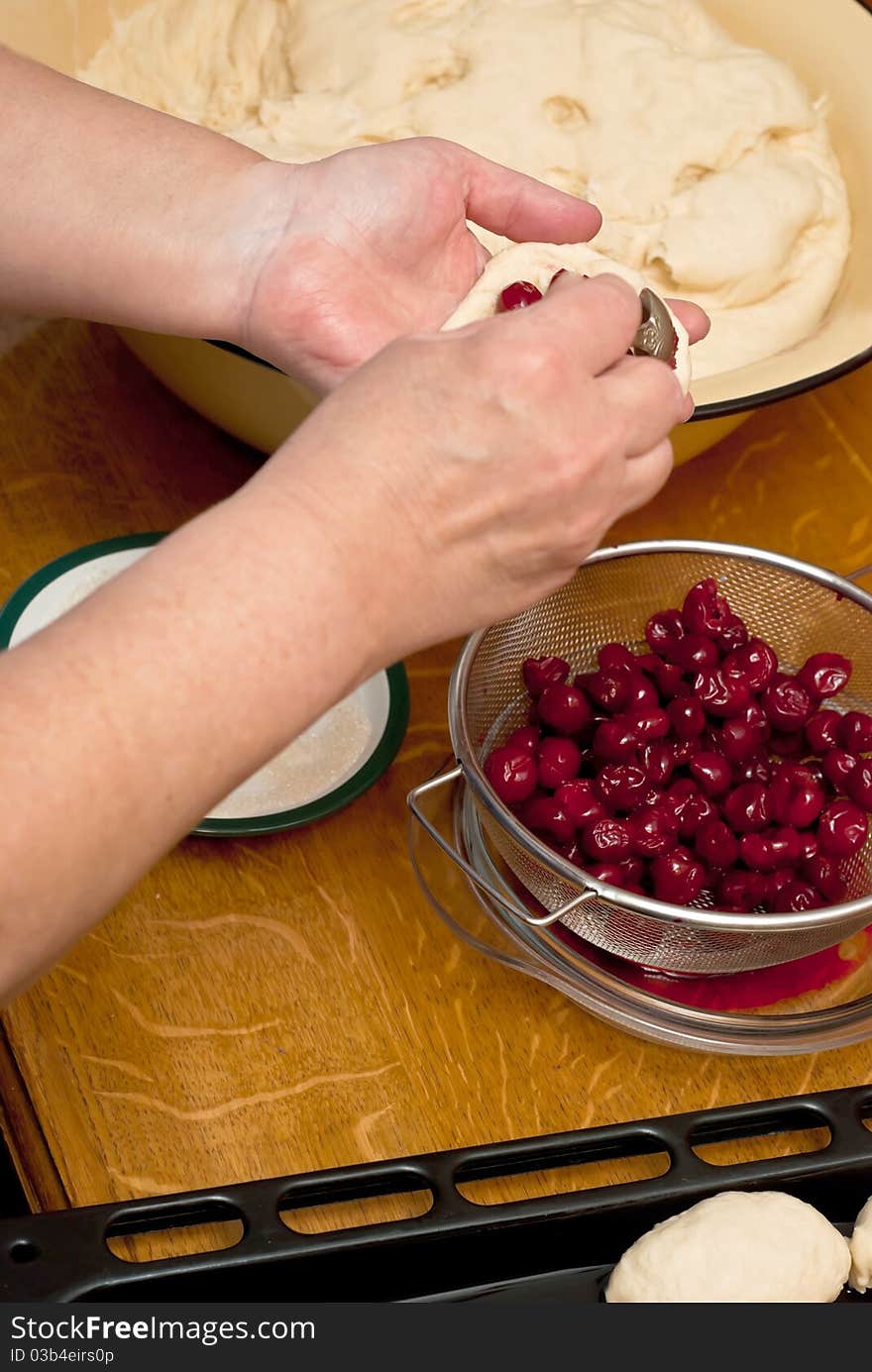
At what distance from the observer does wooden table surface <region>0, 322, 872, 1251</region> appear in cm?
93

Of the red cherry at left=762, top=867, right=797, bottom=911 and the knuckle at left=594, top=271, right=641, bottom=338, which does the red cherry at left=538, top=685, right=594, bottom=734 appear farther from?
the knuckle at left=594, top=271, right=641, bottom=338

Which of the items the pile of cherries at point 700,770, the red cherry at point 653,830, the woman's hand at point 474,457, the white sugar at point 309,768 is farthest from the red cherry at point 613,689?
the woman's hand at point 474,457

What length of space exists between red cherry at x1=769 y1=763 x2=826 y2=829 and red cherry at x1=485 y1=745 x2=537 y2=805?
19cm

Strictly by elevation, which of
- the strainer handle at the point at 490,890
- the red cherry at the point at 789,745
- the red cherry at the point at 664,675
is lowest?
the strainer handle at the point at 490,890

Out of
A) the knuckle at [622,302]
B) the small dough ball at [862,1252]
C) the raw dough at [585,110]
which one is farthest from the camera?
the raw dough at [585,110]

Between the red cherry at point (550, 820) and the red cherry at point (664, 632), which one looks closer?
the red cherry at point (550, 820)

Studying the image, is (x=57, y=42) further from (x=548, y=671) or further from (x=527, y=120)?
(x=548, y=671)

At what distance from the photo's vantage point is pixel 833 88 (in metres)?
1.54

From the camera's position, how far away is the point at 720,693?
107 centimetres

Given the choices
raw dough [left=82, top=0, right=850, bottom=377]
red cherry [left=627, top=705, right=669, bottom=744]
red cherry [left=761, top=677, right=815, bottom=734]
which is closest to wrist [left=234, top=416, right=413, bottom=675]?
red cherry [left=627, top=705, right=669, bottom=744]

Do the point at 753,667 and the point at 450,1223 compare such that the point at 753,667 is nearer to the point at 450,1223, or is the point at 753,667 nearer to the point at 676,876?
the point at 676,876

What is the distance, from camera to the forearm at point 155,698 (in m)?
0.58

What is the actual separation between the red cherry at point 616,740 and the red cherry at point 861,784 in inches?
7.0

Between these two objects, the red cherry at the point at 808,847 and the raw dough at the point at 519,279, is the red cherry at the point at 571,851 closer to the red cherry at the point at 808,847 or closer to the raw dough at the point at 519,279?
the red cherry at the point at 808,847
